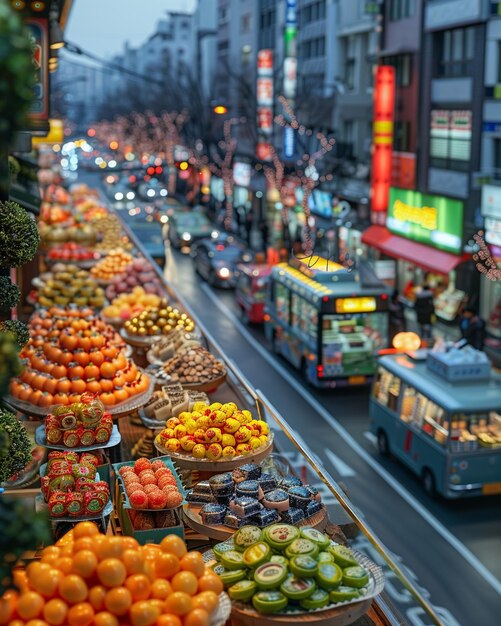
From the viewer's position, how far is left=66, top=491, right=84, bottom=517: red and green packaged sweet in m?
7.19

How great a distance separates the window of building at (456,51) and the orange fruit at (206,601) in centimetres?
2815

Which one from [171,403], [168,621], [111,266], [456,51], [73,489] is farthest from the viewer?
[456,51]

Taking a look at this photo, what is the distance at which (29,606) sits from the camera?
16.0 ft

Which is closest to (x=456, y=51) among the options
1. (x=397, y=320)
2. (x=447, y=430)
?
(x=397, y=320)

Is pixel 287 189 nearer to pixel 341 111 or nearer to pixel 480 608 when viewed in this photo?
pixel 341 111

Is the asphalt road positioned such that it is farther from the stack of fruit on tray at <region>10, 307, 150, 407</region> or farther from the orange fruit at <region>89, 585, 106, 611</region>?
the orange fruit at <region>89, 585, 106, 611</region>

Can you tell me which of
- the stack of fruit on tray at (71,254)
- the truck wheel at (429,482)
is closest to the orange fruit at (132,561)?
the truck wheel at (429,482)

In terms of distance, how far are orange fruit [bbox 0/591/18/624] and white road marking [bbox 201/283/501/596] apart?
10.1 m

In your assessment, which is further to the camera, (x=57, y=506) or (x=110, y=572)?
(x=57, y=506)

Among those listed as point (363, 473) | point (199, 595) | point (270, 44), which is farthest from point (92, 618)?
point (270, 44)

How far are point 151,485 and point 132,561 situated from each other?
7.16 feet

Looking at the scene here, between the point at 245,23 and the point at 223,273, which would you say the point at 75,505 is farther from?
the point at 245,23

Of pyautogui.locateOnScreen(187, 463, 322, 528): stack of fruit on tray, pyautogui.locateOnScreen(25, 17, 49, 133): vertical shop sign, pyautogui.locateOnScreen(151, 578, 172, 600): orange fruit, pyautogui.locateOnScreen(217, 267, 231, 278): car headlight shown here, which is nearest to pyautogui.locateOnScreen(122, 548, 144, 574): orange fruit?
pyautogui.locateOnScreen(151, 578, 172, 600): orange fruit

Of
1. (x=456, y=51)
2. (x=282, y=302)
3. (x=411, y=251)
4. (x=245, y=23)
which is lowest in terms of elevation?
(x=282, y=302)
